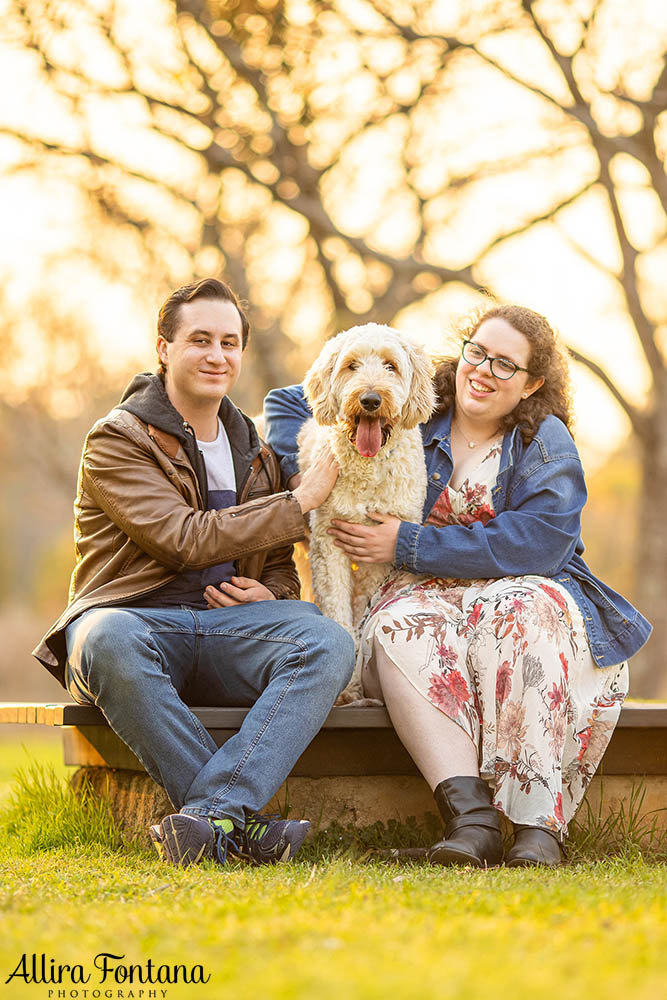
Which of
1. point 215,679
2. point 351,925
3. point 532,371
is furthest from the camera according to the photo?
point 532,371

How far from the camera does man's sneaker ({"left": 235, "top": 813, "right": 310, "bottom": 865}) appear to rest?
11.1 ft

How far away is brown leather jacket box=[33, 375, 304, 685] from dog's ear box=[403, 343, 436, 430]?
0.58 m

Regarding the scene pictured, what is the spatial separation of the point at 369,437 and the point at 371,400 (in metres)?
0.14

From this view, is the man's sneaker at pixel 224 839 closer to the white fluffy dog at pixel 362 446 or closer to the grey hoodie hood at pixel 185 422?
the white fluffy dog at pixel 362 446

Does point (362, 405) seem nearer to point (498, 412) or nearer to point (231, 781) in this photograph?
point (498, 412)

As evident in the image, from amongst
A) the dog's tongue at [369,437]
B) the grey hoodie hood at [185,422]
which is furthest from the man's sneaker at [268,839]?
the dog's tongue at [369,437]

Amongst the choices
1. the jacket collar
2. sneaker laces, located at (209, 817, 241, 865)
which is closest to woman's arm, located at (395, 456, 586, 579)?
the jacket collar

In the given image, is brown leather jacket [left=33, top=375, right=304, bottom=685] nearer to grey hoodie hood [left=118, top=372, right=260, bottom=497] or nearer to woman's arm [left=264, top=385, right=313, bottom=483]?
grey hoodie hood [left=118, top=372, right=260, bottom=497]

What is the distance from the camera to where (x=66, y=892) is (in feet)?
9.87

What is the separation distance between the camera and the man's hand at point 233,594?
4.04 meters

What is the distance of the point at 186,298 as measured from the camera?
4230 millimetres

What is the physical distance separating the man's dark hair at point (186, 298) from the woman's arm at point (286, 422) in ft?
1.75

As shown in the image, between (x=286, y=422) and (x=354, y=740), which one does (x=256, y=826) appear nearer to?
(x=354, y=740)

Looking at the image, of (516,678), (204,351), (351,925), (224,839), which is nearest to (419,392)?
(204,351)
